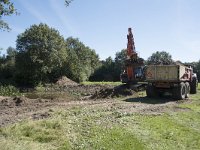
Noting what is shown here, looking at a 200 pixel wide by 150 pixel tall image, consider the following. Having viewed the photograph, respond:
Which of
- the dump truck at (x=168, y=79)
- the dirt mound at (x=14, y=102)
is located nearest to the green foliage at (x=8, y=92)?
the dirt mound at (x=14, y=102)

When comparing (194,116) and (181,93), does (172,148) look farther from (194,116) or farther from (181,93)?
(181,93)

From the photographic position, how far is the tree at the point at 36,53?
1750 inches

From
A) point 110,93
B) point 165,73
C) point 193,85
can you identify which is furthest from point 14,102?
point 193,85

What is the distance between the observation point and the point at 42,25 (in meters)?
47.9

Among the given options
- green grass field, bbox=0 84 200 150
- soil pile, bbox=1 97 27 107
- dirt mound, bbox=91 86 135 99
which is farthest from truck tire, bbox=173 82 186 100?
soil pile, bbox=1 97 27 107

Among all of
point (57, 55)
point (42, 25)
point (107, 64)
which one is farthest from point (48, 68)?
point (107, 64)

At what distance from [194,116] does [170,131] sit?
13.0 feet

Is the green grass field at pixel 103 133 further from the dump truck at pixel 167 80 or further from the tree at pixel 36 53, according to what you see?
the tree at pixel 36 53

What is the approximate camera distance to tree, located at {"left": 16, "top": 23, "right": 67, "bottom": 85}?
44.4m

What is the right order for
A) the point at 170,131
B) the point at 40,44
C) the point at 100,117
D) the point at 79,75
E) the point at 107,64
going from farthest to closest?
the point at 107,64 < the point at 79,75 < the point at 40,44 < the point at 100,117 < the point at 170,131

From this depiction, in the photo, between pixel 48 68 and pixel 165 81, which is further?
pixel 48 68

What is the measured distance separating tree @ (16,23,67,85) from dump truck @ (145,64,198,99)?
23.7m

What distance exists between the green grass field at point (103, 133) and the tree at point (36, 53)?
101 feet

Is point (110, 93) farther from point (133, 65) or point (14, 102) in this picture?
point (14, 102)
